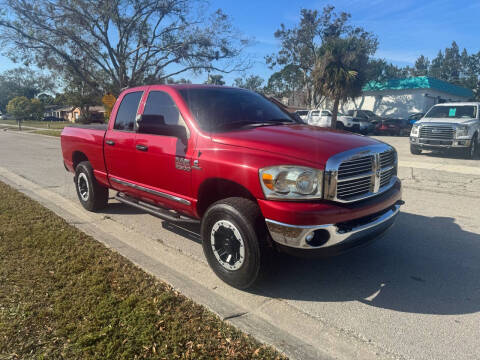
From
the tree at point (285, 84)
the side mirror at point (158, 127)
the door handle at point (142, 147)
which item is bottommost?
the door handle at point (142, 147)

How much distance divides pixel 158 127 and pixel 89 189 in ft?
8.24

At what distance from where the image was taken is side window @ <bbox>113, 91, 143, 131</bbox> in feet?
15.3

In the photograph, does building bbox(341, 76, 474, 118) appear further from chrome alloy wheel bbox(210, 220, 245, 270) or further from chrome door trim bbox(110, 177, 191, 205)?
chrome alloy wheel bbox(210, 220, 245, 270)

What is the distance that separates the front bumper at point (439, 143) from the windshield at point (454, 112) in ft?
4.38

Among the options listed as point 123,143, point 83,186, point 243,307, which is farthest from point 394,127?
point 243,307

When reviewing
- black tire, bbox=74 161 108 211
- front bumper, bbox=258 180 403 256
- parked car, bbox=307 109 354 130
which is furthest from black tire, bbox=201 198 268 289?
parked car, bbox=307 109 354 130

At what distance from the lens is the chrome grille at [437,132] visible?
11.9 meters

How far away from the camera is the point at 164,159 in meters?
3.94

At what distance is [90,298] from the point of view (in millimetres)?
3047

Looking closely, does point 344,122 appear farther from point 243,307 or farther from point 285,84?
point 285,84

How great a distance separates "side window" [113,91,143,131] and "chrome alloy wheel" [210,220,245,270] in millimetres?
2067

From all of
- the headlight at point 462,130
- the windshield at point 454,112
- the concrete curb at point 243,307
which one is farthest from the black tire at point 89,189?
the windshield at point 454,112

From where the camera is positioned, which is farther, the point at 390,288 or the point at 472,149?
the point at 472,149

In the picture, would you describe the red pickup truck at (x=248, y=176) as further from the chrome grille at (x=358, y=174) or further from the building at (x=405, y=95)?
the building at (x=405, y=95)
